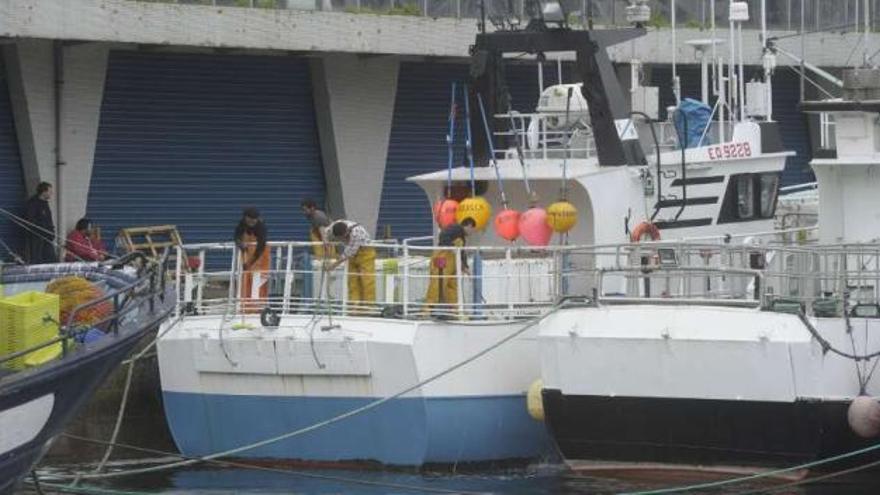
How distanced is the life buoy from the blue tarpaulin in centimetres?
173

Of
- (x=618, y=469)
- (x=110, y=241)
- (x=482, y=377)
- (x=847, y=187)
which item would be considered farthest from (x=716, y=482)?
(x=110, y=241)

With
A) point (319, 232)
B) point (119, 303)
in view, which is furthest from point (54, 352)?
point (319, 232)

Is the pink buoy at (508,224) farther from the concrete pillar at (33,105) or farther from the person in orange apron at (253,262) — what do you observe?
the concrete pillar at (33,105)

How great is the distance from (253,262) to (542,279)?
2711 millimetres

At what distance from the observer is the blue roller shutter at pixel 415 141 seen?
32594 millimetres

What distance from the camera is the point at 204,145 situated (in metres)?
30.6

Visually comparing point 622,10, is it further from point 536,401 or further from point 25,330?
point 25,330

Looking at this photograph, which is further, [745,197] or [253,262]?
[745,197]

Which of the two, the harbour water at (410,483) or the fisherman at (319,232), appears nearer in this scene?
the harbour water at (410,483)

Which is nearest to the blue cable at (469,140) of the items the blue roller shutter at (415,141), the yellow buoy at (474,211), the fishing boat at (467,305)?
the fishing boat at (467,305)

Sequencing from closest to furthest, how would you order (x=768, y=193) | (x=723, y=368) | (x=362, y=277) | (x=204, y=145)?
(x=723, y=368)
(x=362, y=277)
(x=768, y=193)
(x=204, y=145)

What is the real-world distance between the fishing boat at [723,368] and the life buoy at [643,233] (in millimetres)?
1935

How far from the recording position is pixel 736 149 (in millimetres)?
24156

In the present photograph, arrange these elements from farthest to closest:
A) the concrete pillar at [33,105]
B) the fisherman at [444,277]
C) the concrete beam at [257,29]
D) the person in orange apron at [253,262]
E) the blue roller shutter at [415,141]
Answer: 1. the blue roller shutter at [415,141]
2. the concrete pillar at [33,105]
3. the concrete beam at [257,29]
4. the person in orange apron at [253,262]
5. the fisherman at [444,277]
